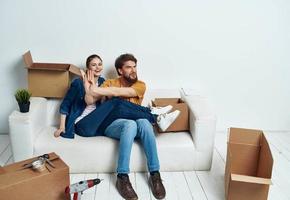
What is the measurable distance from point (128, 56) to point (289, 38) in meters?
1.65

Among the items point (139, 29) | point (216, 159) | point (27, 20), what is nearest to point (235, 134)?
point (216, 159)

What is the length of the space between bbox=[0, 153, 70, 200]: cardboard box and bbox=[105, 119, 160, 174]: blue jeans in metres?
0.47

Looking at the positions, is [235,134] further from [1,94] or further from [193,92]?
[1,94]

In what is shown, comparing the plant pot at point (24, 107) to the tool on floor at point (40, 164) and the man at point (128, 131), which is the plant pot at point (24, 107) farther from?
the tool on floor at point (40, 164)

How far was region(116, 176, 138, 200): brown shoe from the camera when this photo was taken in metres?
2.15

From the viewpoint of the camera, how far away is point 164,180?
2393 millimetres

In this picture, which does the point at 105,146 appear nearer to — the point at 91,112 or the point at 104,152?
the point at 104,152

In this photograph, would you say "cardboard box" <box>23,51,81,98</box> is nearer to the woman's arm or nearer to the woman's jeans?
the woman's arm

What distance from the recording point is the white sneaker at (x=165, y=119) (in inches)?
93.8

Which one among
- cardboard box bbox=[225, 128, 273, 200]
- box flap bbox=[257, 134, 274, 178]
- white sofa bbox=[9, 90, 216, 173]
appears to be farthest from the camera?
white sofa bbox=[9, 90, 216, 173]

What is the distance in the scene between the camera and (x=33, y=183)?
1.79m

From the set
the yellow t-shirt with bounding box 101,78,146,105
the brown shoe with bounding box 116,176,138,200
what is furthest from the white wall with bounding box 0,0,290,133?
the brown shoe with bounding box 116,176,138,200

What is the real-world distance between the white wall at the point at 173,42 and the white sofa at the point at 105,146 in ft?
2.09

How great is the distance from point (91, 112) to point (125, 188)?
2.18 ft
